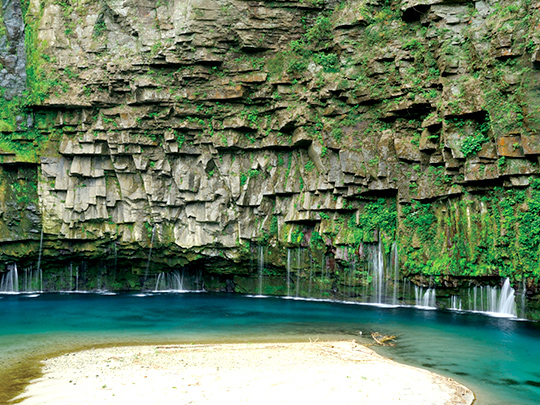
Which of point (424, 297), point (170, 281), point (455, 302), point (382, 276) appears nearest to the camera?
point (455, 302)

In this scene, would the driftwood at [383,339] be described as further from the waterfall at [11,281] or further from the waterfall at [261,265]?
the waterfall at [11,281]

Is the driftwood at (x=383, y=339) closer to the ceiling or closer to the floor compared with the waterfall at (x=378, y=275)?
closer to the floor

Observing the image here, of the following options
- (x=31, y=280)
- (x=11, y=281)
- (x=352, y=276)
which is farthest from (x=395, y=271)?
(x=11, y=281)

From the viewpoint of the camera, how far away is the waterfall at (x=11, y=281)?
33.6m

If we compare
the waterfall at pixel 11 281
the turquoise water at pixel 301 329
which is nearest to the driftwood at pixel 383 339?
the turquoise water at pixel 301 329

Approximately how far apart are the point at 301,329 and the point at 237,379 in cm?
833

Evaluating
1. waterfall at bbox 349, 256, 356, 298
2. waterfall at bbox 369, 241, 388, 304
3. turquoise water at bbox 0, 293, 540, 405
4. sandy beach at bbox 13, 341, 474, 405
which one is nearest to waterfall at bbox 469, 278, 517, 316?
turquoise water at bbox 0, 293, 540, 405

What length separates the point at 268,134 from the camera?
2992 cm

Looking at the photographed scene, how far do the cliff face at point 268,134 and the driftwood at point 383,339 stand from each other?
7126 millimetres

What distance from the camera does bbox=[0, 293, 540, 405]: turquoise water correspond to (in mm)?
13805

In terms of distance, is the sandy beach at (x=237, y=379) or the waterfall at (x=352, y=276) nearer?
the sandy beach at (x=237, y=379)

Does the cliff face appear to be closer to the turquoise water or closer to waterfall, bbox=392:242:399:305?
waterfall, bbox=392:242:399:305

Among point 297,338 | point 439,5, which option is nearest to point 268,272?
point 297,338

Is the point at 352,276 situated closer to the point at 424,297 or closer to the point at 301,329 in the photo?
the point at 424,297
